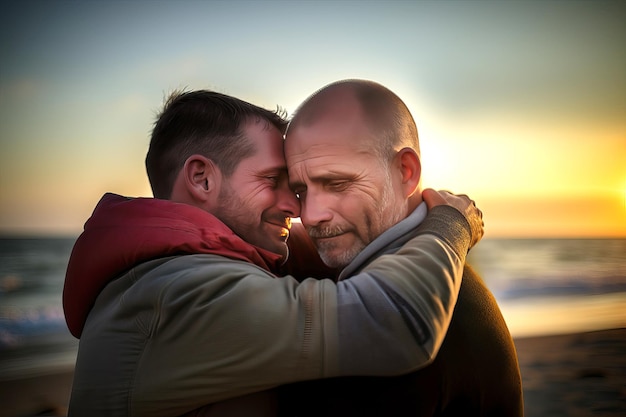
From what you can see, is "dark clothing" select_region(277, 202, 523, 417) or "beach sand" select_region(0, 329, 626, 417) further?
"beach sand" select_region(0, 329, 626, 417)

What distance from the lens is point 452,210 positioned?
210 centimetres

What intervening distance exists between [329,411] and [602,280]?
1678 cm

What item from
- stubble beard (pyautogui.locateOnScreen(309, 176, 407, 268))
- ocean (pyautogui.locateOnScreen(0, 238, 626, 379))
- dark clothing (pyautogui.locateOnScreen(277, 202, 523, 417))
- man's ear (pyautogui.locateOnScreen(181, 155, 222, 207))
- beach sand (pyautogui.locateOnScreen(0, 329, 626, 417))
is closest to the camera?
dark clothing (pyautogui.locateOnScreen(277, 202, 523, 417))

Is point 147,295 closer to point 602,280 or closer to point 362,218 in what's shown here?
point 362,218

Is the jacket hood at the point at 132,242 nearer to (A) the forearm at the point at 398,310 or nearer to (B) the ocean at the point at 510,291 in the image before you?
(A) the forearm at the point at 398,310

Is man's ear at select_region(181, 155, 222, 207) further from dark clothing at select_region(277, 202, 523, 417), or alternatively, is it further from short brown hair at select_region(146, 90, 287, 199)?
dark clothing at select_region(277, 202, 523, 417)

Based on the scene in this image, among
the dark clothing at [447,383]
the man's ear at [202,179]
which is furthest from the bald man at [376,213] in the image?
the man's ear at [202,179]

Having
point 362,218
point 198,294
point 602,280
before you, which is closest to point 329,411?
point 198,294

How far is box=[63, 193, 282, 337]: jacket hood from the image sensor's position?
1849mm

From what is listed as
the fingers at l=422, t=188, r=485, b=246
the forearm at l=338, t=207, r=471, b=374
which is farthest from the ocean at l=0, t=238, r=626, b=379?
the forearm at l=338, t=207, r=471, b=374

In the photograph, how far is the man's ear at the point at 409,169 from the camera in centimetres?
222

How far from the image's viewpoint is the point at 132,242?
1850 mm

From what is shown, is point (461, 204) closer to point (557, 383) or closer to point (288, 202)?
point (288, 202)

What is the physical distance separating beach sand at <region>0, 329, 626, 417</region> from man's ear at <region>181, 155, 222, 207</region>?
498 centimetres
